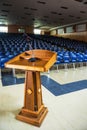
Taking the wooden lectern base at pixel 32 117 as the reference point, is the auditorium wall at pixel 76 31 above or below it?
above

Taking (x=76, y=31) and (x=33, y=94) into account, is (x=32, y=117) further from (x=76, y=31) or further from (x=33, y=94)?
(x=76, y=31)

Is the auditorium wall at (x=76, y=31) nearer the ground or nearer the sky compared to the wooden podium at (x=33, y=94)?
nearer the sky

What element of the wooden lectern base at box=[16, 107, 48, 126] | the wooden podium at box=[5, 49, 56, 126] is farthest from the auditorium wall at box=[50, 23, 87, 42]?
the wooden lectern base at box=[16, 107, 48, 126]

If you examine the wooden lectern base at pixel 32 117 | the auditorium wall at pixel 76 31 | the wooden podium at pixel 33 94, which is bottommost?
the wooden lectern base at pixel 32 117

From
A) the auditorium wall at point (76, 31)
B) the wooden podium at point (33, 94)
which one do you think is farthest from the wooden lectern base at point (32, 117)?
the auditorium wall at point (76, 31)

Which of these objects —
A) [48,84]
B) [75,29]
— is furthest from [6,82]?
[75,29]

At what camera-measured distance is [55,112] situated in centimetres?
257

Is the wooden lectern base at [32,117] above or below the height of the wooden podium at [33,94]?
below

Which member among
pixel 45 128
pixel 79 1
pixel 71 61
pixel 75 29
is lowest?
pixel 45 128

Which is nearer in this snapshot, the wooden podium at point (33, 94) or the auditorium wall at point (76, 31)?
the wooden podium at point (33, 94)

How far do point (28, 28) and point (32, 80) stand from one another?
74.6 ft

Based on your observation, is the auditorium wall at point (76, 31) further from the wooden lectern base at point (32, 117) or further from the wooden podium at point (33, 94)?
the wooden lectern base at point (32, 117)

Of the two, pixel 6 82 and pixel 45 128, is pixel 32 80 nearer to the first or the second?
pixel 45 128

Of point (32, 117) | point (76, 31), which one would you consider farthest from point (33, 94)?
point (76, 31)
